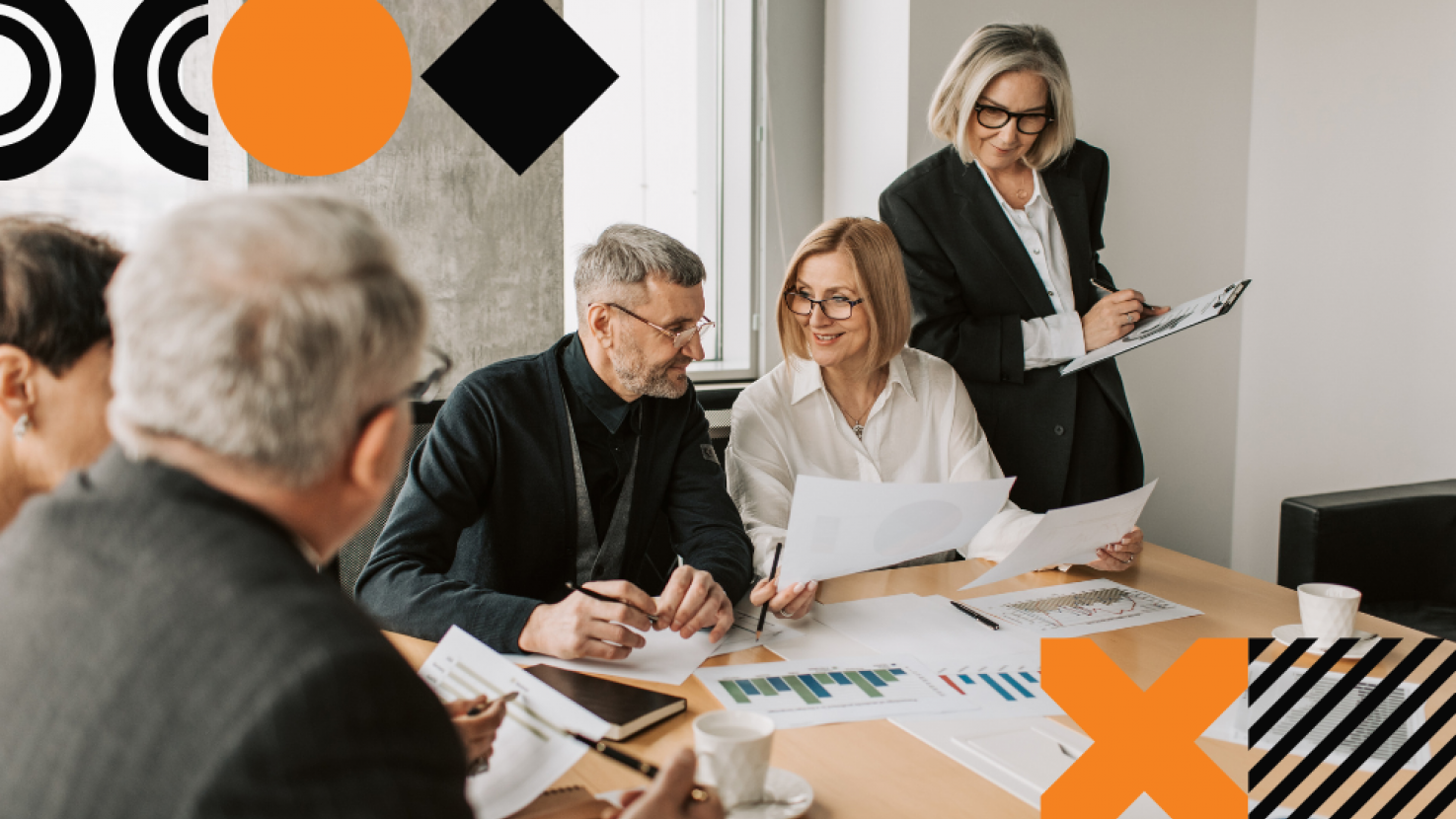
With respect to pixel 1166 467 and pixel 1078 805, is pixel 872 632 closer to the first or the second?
pixel 1078 805

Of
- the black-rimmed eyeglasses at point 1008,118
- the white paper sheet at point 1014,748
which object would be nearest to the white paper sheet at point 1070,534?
the white paper sheet at point 1014,748

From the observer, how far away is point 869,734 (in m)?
1.16

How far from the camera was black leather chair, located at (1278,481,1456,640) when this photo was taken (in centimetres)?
252

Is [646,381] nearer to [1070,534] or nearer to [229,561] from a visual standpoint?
[1070,534]

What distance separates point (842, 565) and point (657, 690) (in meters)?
0.42

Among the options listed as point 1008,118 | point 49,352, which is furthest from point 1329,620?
point 49,352

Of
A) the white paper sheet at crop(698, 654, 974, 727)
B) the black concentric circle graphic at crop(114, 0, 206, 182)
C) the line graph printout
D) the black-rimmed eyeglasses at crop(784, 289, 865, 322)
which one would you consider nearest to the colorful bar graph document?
the white paper sheet at crop(698, 654, 974, 727)

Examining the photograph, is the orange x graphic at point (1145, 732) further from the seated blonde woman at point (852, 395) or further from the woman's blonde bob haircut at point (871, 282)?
the woman's blonde bob haircut at point (871, 282)

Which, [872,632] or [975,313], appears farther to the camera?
[975,313]

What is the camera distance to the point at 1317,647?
1431mm

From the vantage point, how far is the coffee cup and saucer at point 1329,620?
1420 millimetres

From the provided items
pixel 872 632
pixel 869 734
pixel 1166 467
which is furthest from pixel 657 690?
pixel 1166 467

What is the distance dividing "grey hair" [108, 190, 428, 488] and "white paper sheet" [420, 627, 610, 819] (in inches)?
15.7

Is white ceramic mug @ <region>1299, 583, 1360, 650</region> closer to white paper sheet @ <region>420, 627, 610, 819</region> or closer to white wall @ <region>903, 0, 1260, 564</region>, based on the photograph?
white paper sheet @ <region>420, 627, 610, 819</region>
